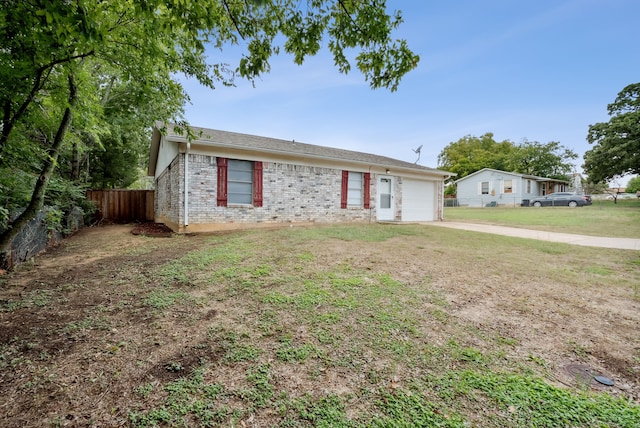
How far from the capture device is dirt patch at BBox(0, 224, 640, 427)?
1.82 meters

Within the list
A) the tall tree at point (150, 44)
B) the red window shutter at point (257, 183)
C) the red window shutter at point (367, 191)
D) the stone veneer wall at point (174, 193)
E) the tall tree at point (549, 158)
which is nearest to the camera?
the tall tree at point (150, 44)

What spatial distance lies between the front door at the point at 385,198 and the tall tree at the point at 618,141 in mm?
22499

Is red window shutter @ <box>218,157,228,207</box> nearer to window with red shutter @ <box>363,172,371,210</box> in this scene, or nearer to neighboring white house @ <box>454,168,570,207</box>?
window with red shutter @ <box>363,172,371,210</box>

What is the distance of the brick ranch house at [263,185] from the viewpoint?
841 centimetres

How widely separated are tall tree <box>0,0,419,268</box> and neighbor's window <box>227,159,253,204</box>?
4851 millimetres

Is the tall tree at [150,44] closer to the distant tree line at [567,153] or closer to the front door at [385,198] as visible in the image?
the front door at [385,198]

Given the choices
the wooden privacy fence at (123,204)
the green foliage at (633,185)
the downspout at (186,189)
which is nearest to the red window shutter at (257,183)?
the downspout at (186,189)

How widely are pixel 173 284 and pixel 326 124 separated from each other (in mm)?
16290

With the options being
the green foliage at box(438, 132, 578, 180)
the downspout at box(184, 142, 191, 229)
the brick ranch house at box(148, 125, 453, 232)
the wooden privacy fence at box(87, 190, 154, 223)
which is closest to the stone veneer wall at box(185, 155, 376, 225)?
the brick ranch house at box(148, 125, 453, 232)

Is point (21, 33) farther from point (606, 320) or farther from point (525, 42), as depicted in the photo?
point (525, 42)

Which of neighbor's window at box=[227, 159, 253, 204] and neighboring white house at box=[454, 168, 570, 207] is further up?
neighboring white house at box=[454, 168, 570, 207]

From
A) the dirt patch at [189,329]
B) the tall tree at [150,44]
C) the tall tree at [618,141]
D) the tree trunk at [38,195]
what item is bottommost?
the dirt patch at [189,329]

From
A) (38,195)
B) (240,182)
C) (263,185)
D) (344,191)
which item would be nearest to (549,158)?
(344,191)

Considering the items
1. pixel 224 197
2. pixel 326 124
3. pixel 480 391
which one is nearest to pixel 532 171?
pixel 326 124
